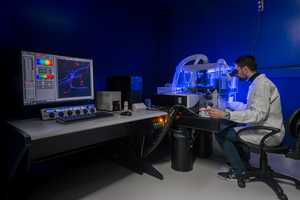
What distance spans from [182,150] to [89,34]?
5.98 ft

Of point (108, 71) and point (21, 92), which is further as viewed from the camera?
point (108, 71)

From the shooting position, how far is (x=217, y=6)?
9.86 feet

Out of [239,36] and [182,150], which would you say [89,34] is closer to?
[182,150]

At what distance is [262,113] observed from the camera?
64.7 inches

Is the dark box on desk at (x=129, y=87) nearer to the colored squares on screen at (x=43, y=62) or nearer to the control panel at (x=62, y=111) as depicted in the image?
the control panel at (x=62, y=111)

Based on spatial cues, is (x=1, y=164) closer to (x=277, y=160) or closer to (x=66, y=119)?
(x=66, y=119)

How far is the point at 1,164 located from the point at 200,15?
335 centimetres

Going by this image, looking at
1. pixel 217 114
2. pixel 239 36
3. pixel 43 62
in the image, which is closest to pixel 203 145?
pixel 217 114

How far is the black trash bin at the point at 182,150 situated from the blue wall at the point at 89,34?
1.23m

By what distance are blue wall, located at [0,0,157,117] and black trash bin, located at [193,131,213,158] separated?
1.30 metres

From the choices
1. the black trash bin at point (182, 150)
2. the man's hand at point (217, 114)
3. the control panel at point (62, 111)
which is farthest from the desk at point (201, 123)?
the control panel at point (62, 111)

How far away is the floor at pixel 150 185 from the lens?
1632mm

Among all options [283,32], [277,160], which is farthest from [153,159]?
[283,32]

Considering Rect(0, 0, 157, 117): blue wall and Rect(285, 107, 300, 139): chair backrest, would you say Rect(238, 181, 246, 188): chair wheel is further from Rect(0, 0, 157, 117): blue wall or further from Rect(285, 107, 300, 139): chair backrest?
Rect(0, 0, 157, 117): blue wall
